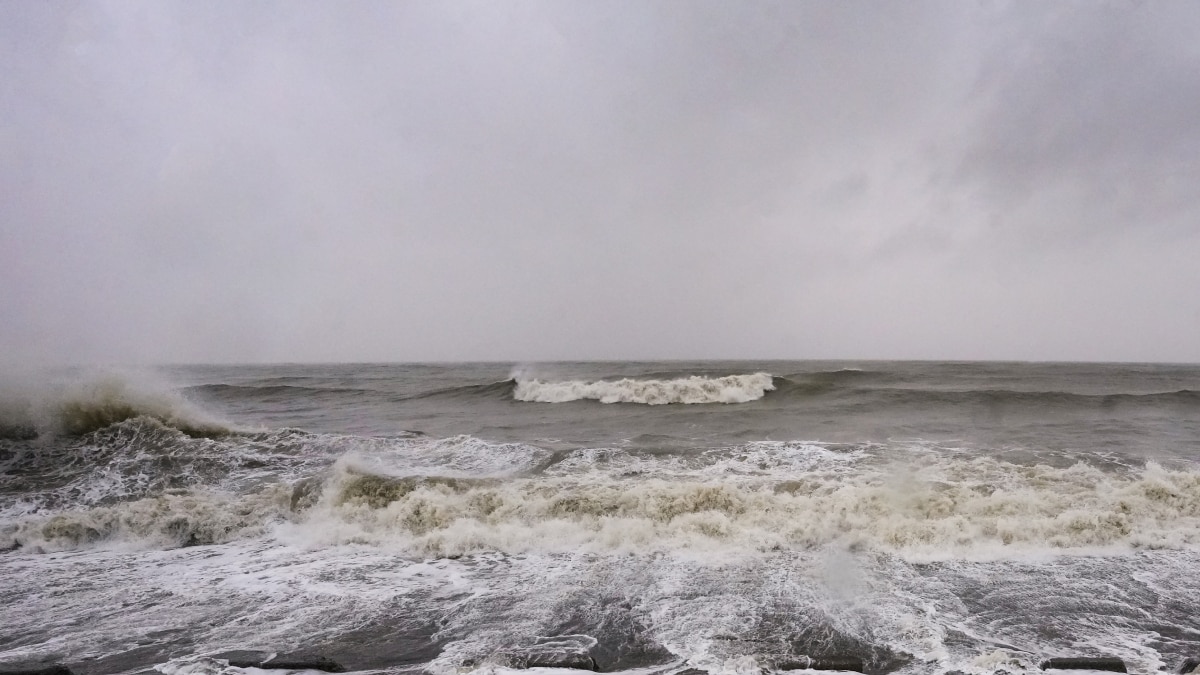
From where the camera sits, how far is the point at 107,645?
467 cm

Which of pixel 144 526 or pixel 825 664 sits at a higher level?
pixel 825 664

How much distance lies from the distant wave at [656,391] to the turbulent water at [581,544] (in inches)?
332

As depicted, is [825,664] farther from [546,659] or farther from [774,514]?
[774,514]

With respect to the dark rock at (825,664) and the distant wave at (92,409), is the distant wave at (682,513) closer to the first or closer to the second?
the dark rock at (825,664)

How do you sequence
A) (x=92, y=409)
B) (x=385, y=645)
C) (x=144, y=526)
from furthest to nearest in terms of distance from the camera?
(x=92, y=409), (x=144, y=526), (x=385, y=645)

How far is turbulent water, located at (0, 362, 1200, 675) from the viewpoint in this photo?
4.58m

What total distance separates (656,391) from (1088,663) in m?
19.9

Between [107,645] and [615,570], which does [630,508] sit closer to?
[615,570]

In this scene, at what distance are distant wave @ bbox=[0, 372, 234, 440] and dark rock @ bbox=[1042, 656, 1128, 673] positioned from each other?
15.4 metres

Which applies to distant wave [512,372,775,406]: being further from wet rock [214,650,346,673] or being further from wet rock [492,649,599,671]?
wet rock [214,650,346,673]

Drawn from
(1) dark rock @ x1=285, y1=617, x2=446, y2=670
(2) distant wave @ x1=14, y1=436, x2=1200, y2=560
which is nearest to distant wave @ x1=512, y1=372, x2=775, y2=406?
(2) distant wave @ x1=14, y1=436, x2=1200, y2=560

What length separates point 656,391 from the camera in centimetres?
2375

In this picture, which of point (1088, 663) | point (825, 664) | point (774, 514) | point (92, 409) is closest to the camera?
point (1088, 663)

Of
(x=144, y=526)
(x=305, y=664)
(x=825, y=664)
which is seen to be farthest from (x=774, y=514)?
(x=144, y=526)
